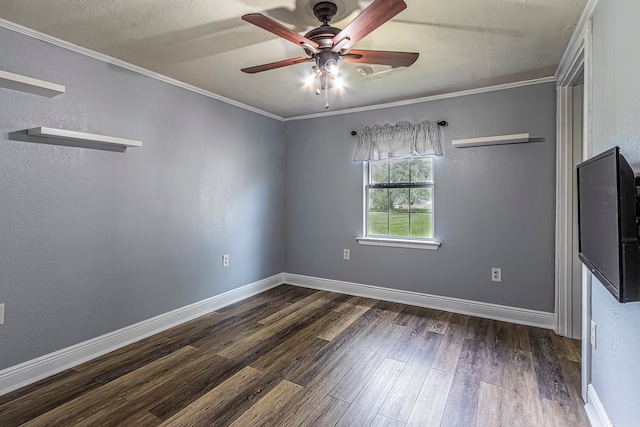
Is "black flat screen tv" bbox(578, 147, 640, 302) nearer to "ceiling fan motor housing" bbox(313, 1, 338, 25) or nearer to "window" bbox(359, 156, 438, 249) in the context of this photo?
"ceiling fan motor housing" bbox(313, 1, 338, 25)

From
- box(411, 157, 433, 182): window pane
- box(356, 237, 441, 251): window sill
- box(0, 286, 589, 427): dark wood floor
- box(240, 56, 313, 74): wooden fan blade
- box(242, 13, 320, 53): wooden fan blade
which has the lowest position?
box(0, 286, 589, 427): dark wood floor

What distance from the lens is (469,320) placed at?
3.16 m

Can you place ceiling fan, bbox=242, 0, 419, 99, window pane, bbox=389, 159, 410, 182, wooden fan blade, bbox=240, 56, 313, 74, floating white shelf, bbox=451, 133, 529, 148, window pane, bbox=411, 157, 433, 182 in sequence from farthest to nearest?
window pane, bbox=389, 159, 410, 182, window pane, bbox=411, 157, 433, 182, floating white shelf, bbox=451, 133, 529, 148, wooden fan blade, bbox=240, 56, 313, 74, ceiling fan, bbox=242, 0, 419, 99

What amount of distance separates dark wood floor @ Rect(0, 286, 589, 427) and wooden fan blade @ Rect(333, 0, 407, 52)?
2.09 metres

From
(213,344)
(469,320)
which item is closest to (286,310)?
(213,344)

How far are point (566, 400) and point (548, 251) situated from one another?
57.2 inches

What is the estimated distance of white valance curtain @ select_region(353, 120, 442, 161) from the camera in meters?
3.45

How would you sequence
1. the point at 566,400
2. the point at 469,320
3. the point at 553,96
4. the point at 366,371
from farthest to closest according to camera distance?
the point at 469,320
the point at 553,96
the point at 366,371
the point at 566,400

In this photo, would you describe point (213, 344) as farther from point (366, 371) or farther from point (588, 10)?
point (588, 10)

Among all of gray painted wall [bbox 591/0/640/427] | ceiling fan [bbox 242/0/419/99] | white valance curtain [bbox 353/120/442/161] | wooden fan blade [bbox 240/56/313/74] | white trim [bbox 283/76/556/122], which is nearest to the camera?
gray painted wall [bbox 591/0/640/427]

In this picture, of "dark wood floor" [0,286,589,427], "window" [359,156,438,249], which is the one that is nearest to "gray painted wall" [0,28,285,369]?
"dark wood floor" [0,286,589,427]

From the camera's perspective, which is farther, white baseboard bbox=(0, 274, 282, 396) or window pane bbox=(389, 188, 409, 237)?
window pane bbox=(389, 188, 409, 237)

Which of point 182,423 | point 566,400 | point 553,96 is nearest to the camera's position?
point 182,423

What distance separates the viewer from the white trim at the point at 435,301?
3.03 m
